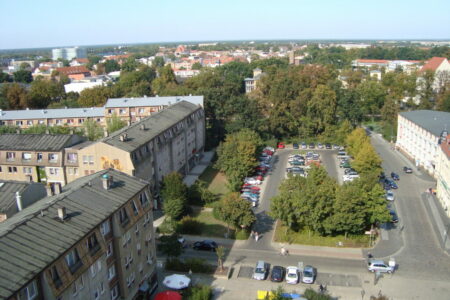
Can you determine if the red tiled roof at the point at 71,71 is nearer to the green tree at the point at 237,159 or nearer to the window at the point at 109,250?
the green tree at the point at 237,159

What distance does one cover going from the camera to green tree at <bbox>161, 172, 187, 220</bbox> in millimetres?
37375

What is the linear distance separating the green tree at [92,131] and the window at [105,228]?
3485 cm

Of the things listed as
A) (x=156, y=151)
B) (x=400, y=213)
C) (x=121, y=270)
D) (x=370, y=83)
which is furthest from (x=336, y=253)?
(x=370, y=83)

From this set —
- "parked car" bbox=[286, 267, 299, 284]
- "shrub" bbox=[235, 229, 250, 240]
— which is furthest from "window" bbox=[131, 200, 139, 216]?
"shrub" bbox=[235, 229, 250, 240]

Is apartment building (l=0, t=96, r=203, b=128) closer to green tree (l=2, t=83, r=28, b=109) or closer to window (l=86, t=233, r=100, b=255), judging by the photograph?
green tree (l=2, t=83, r=28, b=109)

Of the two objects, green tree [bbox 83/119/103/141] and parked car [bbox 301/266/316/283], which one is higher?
green tree [bbox 83/119/103/141]

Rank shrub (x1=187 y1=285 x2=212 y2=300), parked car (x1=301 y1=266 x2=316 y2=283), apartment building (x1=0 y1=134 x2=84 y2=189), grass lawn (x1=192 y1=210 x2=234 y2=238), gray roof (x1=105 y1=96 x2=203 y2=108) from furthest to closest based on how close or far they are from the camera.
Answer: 1. gray roof (x1=105 y1=96 x2=203 y2=108)
2. apartment building (x1=0 y1=134 x2=84 y2=189)
3. grass lawn (x1=192 y1=210 x2=234 y2=238)
4. parked car (x1=301 y1=266 x2=316 y2=283)
5. shrub (x1=187 y1=285 x2=212 y2=300)

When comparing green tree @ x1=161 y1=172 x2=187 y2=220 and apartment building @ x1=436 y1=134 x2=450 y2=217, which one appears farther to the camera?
apartment building @ x1=436 y1=134 x2=450 y2=217

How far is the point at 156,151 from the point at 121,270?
19.9 metres

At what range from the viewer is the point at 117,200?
Answer: 77.0 feet

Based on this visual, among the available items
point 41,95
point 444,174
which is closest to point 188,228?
point 444,174

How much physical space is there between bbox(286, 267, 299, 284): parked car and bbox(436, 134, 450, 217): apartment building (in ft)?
61.8

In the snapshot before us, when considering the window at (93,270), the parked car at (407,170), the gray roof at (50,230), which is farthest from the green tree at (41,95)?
the window at (93,270)

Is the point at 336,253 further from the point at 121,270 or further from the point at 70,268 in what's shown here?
the point at 70,268
